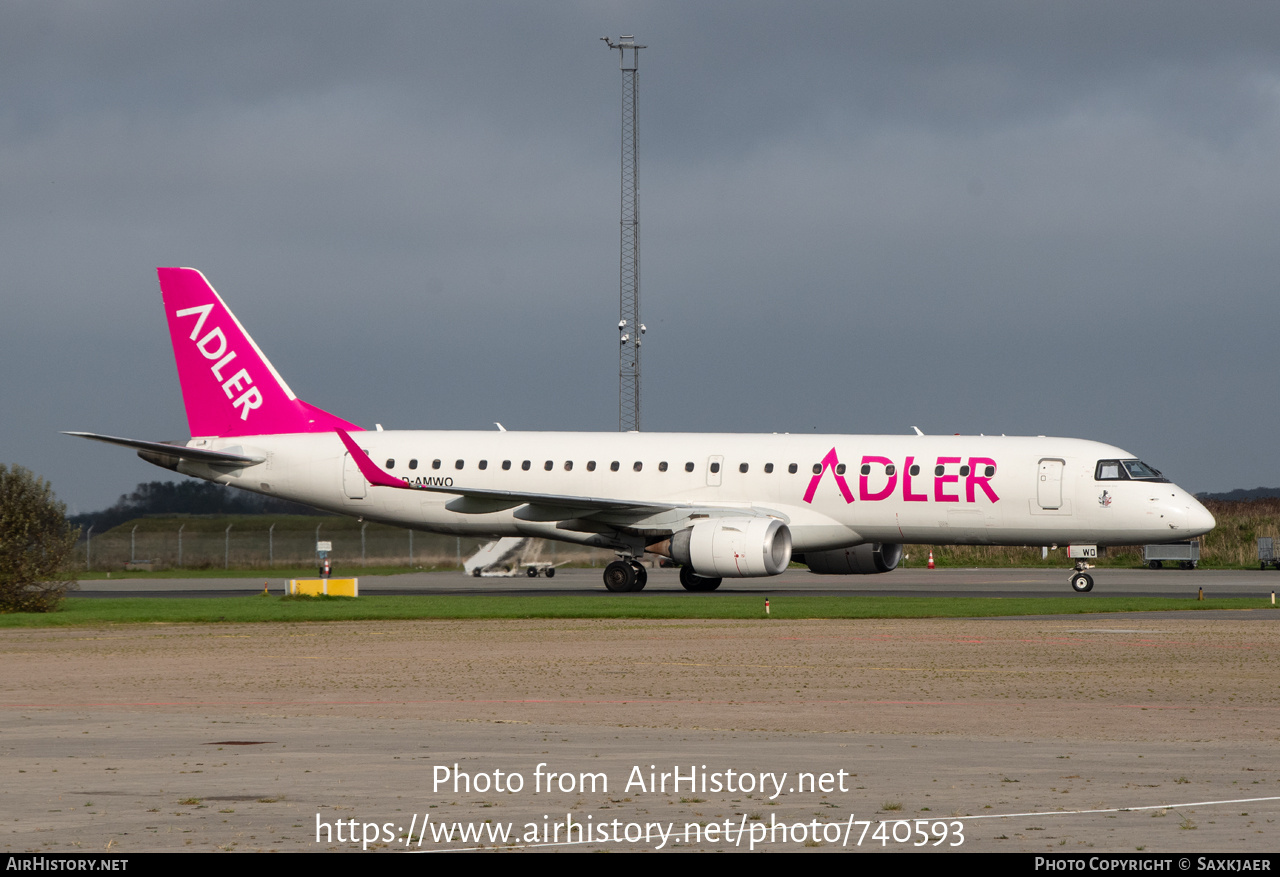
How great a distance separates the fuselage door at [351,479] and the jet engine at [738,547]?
9487mm

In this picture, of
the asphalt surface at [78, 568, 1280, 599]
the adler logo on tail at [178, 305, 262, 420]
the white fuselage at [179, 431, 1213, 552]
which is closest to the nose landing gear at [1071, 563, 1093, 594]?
the asphalt surface at [78, 568, 1280, 599]

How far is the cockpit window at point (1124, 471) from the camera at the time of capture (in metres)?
35.9

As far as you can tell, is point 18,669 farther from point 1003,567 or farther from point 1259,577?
point 1003,567

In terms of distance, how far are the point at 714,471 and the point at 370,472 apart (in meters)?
8.40

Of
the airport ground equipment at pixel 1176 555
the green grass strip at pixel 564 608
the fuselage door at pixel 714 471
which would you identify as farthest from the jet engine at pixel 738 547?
the airport ground equipment at pixel 1176 555

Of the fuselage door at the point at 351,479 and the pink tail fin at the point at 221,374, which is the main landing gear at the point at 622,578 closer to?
the fuselage door at the point at 351,479

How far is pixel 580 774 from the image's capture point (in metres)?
10.2

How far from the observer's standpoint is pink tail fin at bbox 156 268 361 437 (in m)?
42.2

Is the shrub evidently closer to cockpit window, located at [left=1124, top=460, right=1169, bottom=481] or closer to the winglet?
the winglet

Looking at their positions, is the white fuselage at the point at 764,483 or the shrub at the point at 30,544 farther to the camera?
the white fuselage at the point at 764,483

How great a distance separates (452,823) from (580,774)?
6.37 feet

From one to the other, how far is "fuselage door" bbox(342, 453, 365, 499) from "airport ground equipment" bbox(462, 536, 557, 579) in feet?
32.8

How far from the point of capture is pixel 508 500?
36938 mm

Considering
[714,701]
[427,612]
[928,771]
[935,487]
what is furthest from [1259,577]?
[928,771]
